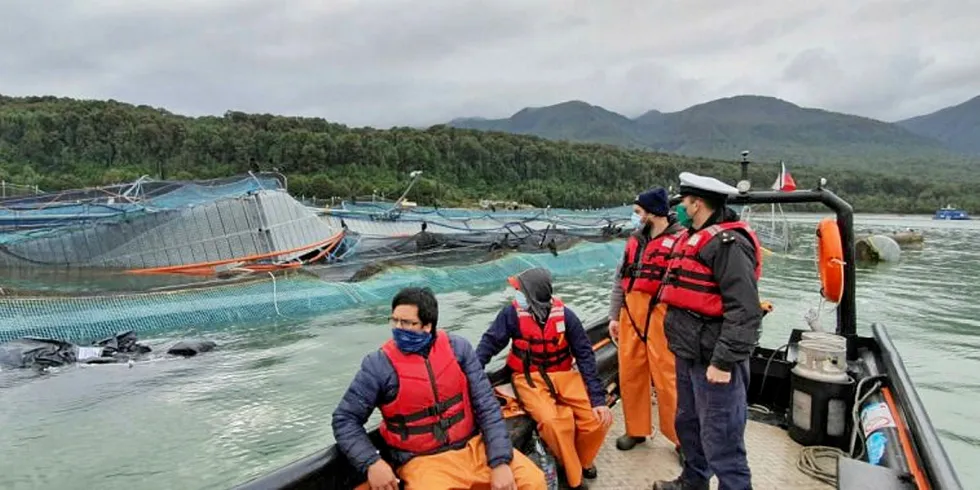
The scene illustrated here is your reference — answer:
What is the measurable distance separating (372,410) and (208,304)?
8072 mm

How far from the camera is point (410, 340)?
2.45m

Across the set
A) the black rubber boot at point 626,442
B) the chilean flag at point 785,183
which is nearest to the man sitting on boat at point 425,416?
the black rubber boot at point 626,442

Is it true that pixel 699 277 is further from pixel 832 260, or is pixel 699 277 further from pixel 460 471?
pixel 832 260

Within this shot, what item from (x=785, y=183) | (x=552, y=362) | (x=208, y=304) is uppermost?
(x=785, y=183)

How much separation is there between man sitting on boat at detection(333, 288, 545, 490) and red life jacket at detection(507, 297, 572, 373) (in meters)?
0.65

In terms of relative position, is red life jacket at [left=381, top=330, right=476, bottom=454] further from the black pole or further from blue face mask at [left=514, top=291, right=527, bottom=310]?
the black pole

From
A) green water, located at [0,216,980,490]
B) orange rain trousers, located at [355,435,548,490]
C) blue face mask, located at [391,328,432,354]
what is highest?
blue face mask, located at [391,328,432,354]

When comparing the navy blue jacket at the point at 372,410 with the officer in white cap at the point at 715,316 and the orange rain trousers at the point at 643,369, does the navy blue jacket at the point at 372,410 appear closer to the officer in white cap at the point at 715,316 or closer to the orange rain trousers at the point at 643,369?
the officer in white cap at the point at 715,316

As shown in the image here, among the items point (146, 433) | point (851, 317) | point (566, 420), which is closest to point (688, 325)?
point (566, 420)

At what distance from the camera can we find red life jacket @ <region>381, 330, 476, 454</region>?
7.93 feet

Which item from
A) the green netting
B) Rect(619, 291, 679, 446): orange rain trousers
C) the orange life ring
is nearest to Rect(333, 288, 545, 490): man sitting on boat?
Rect(619, 291, 679, 446): orange rain trousers

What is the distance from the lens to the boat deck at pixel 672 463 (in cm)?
326

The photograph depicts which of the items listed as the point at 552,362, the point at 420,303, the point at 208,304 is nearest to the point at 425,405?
the point at 420,303

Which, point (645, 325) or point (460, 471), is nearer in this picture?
point (460, 471)
